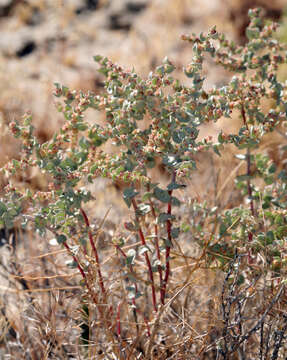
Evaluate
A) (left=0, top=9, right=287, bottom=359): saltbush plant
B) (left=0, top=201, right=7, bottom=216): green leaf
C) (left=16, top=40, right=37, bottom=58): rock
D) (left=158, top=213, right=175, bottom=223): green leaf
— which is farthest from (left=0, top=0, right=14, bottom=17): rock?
(left=158, top=213, right=175, bottom=223): green leaf

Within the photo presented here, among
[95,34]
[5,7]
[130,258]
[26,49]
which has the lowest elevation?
[130,258]

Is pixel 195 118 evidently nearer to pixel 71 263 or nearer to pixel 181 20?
pixel 71 263

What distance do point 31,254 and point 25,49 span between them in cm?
353

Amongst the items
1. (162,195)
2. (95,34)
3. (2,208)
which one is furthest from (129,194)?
(95,34)

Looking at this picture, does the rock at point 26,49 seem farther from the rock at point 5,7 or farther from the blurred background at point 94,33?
the rock at point 5,7

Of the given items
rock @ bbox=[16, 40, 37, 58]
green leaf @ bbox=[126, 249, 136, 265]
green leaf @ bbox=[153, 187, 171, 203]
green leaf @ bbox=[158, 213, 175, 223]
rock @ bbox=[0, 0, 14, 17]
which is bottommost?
green leaf @ bbox=[126, 249, 136, 265]

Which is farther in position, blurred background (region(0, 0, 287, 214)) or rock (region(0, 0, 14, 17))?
rock (region(0, 0, 14, 17))

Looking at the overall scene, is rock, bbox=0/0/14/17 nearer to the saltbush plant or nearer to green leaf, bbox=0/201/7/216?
the saltbush plant

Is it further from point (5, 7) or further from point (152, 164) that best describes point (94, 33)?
point (152, 164)

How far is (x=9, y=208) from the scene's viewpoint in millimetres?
1316

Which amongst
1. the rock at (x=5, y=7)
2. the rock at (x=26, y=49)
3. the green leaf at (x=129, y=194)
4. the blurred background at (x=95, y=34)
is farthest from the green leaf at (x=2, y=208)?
the rock at (x=5, y=7)

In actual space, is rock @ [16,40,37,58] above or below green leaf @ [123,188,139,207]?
above

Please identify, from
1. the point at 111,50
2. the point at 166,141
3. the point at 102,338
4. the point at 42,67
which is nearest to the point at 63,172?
the point at 166,141

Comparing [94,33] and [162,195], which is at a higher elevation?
[94,33]
